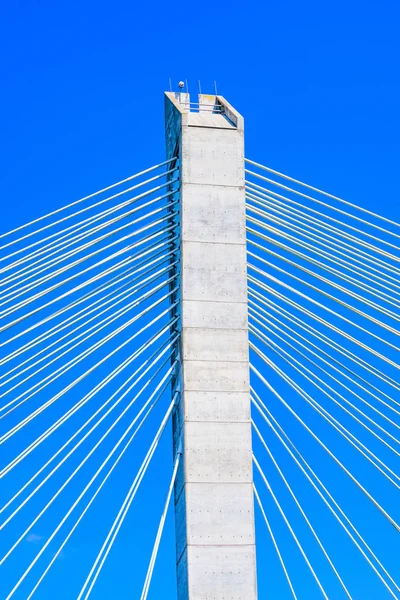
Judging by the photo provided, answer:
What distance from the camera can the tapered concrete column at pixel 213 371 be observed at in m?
18.9

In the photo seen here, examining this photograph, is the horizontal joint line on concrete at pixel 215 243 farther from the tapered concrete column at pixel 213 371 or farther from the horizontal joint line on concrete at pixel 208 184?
the horizontal joint line on concrete at pixel 208 184

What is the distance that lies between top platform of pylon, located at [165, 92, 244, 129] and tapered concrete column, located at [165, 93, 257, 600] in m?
0.03

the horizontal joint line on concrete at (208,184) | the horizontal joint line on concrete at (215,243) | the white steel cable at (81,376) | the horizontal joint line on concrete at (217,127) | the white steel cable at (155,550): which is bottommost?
the white steel cable at (155,550)

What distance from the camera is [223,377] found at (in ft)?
65.4

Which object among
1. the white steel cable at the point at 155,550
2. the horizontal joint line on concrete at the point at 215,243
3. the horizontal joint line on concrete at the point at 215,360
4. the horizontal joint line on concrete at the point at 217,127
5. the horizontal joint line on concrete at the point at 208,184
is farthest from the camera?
the horizontal joint line on concrete at the point at 217,127

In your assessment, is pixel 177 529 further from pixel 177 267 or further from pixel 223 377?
pixel 177 267

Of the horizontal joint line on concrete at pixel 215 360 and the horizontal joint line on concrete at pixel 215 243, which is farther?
the horizontal joint line on concrete at pixel 215 243

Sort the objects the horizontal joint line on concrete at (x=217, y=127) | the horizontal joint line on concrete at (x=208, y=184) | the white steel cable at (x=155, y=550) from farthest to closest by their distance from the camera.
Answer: the horizontal joint line on concrete at (x=217, y=127)
the horizontal joint line on concrete at (x=208, y=184)
the white steel cable at (x=155, y=550)

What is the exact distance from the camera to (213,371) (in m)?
19.9

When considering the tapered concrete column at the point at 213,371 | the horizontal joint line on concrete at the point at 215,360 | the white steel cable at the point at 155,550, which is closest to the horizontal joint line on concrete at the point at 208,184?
the tapered concrete column at the point at 213,371

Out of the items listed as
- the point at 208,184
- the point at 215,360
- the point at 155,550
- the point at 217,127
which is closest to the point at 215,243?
the point at 208,184

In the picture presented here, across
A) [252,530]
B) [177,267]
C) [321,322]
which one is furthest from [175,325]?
[252,530]

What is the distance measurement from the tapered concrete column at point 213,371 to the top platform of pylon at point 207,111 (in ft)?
0.10

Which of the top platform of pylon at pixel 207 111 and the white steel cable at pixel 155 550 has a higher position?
the top platform of pylon at pixel 207 111
